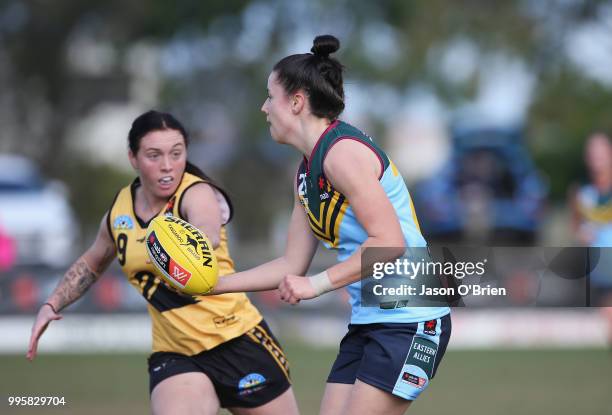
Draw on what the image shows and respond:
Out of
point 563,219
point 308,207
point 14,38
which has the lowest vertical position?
point 308,207

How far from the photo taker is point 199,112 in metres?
24.2

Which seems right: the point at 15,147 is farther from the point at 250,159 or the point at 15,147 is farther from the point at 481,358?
the point at 481,358

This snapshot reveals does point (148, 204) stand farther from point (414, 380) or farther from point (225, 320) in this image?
point (414, 380)

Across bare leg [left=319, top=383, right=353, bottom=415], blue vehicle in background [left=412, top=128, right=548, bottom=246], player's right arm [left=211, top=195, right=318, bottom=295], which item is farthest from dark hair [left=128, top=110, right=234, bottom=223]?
blue vehicle in background [left=412, top=128, right=548, bottom=246]

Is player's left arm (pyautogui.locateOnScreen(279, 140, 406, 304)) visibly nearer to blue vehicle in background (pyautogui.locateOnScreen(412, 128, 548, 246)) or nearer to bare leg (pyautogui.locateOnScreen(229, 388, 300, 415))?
bare leg (pyautogui.locateOnScreen(229, 388, 300, 415))

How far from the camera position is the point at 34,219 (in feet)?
57.5

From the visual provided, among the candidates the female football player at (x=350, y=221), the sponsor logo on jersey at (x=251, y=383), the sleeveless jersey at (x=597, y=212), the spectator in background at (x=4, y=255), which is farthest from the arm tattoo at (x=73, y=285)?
the spectator in background at (x=4, y=255)

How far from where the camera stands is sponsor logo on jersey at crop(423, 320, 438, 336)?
12.9 feet

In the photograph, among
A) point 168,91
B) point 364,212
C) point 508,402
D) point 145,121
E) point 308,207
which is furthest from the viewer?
point 168,91

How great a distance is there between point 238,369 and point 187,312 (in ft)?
1.21

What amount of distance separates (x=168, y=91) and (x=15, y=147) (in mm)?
5545

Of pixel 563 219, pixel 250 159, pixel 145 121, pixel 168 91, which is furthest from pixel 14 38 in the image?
pixel 145 121

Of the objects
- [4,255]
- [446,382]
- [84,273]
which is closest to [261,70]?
[4,255]

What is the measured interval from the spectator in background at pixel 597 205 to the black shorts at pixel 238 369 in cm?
431
